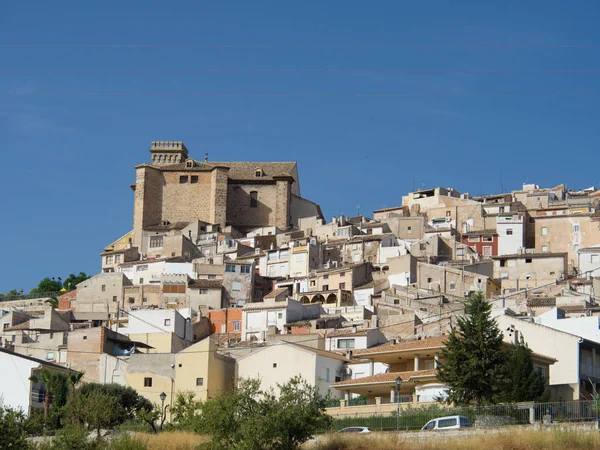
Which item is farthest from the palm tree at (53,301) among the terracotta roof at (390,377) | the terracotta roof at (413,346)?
the terracotta roof at (390,377)

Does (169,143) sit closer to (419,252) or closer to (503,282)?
(419,252)

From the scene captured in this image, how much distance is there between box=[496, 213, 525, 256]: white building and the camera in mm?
96100

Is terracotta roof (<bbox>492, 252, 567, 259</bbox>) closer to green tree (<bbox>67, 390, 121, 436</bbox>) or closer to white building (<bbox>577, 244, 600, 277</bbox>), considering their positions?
white building (<bbox>577, 244, 600, 277</bbox>)

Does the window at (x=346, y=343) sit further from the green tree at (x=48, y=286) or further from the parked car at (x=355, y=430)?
the green tree at (x=48, y=286)

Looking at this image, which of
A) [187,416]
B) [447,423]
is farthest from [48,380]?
[447,423]

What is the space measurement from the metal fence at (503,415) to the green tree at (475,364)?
209 cm

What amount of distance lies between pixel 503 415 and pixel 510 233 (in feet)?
196

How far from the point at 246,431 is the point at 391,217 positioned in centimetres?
6724

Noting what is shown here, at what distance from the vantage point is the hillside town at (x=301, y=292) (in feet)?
177

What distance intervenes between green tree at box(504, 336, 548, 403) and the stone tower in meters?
84.9

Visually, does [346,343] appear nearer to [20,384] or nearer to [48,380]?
[48,380]

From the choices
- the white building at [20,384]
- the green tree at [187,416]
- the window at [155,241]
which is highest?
the window at [155,241]

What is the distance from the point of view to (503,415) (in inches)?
1531

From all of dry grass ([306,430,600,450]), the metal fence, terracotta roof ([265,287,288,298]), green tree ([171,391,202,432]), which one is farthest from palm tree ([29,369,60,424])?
terracotta roof ([265,287,288,298])
